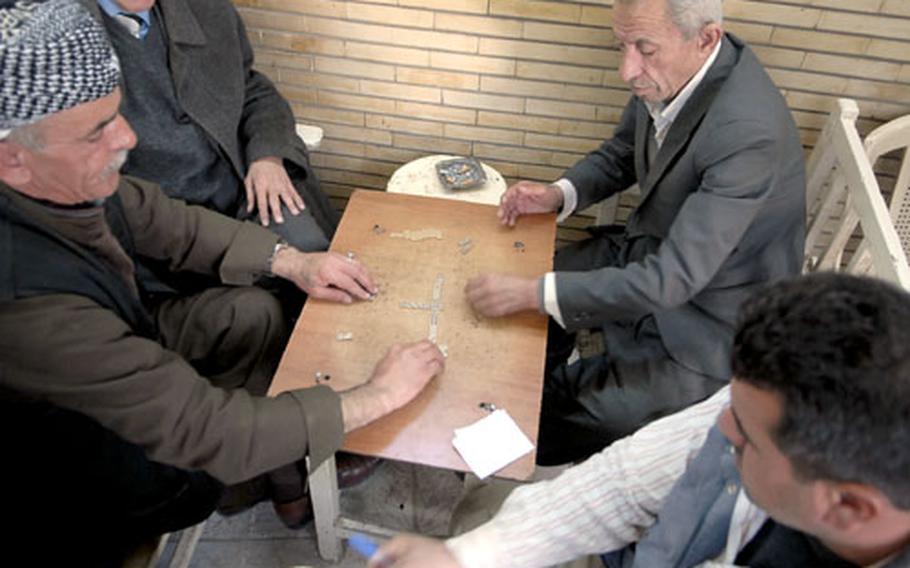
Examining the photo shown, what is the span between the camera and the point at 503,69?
8.86 feet

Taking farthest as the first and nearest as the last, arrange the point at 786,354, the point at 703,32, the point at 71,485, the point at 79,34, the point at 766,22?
the point at 766,22
the point at 703,32
the point at 71,485
the point at 79,34
the point at 786,354

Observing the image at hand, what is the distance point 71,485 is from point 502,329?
1.06 m

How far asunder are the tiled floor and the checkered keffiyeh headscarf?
152 centimetres

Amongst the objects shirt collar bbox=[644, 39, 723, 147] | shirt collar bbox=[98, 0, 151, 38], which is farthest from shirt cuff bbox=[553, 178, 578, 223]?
shirt collar bbox=[98, 0, 151, 38]

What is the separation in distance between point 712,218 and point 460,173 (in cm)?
107

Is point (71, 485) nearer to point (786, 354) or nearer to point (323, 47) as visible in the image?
point (786, 354)

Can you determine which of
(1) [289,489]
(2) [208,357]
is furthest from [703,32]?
(1) [289,489]

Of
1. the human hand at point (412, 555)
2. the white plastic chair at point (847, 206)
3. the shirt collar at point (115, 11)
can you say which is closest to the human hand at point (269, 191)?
the shirt collar at point (115, 11)

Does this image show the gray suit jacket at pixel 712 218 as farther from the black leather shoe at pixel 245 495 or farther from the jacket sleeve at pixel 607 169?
the black leather shoe at pixel 245 495

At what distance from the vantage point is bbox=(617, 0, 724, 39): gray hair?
177 cm

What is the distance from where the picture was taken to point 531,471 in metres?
1.58

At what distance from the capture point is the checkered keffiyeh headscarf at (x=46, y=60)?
125cm

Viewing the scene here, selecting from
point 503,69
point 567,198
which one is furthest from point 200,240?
point 503,69

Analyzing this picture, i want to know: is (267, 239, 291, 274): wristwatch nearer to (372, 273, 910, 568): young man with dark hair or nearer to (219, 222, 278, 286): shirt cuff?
(219, 222, 278, 286): shirt cuff
